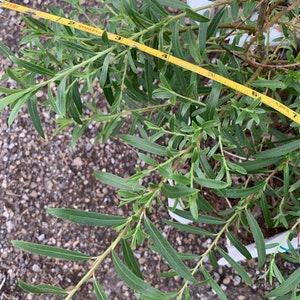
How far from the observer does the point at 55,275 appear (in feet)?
6.90

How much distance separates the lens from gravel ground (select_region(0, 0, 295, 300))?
205 cm

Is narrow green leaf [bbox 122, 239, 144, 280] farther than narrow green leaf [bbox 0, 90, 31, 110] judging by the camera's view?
Yes

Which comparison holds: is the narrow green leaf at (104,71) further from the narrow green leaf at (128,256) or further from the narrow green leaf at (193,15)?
the narrow green leaf at (128,256)

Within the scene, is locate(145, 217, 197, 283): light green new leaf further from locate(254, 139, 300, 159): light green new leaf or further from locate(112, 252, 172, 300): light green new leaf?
locate(254, 139, 300, 159): light green new leaf

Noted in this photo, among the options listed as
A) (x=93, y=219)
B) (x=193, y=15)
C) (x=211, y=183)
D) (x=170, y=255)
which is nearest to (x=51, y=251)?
(x=93, y=219)

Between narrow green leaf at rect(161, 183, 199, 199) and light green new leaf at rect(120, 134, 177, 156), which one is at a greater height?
light green new leaf at rect(120, 134, 177, 156)

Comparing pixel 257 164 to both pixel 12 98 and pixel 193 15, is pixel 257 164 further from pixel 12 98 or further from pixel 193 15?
pixel 12 98

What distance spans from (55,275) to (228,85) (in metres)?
1.35

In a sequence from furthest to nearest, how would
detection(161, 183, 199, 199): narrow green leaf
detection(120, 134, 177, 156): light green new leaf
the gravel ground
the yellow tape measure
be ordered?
the gravel ground < the yellow tape measure < detection(120, 134, 177, 156): light green new leaf < detection(161, 183, 199, 199): narrow green leaf

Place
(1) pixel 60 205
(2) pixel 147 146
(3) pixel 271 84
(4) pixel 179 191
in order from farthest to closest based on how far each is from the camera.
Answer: (1) pixel 60 205 < (3) pixel 271 84 < (2) pixel 147 146 < (4) pixel 179 191

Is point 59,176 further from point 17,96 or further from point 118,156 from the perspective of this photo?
point 17,96

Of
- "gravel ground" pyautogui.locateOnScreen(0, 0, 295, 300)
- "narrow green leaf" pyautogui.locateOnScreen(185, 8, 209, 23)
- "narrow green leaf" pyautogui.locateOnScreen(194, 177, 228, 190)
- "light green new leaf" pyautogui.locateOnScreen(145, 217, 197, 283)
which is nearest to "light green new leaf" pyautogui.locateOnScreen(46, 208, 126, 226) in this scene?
"light green new leaf" pyautogui.locateOnScreen(145, 217, 197, 283)

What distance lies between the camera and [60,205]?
2178 millimetres

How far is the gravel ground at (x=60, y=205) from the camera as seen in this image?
2.05 metres
